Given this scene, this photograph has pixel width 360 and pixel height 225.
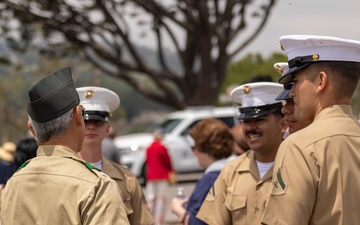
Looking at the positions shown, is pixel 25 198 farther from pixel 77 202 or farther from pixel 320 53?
pixel 320 53

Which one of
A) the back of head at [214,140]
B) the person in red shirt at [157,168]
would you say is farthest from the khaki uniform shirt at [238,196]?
the person in red shirt at [157,168]

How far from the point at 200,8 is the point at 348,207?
16.1m

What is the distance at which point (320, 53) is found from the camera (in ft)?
11.9

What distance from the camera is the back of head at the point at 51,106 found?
356 centimetres

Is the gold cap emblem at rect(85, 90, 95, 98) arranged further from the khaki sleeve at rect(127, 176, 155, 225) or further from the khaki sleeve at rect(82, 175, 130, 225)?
the khaki sleeve at rect(82, 175, 130, 225)

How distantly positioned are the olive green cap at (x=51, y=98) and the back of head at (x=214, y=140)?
7.77 feet

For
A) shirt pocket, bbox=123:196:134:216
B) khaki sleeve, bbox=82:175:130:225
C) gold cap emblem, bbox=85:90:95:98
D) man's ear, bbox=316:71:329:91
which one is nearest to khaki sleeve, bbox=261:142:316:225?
man's ear, bbox=316:71:329:91

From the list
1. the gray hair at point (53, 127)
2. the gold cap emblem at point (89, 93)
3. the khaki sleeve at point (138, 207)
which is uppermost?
the gray hair at point (53, 127)

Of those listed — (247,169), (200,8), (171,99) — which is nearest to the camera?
(247,169)

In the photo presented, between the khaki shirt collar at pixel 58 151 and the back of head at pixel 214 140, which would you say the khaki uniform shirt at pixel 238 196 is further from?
the khaki shirt collar at pixel 58 151

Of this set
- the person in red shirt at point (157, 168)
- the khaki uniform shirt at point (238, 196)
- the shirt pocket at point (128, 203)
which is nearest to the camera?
the khaki uniform shirt at point (238, 196)

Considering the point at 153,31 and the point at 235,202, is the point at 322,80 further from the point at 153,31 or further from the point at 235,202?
the point at 153,31

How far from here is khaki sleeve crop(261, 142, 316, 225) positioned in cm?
338

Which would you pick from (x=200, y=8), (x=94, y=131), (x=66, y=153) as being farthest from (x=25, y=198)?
(x=200, y=8)
